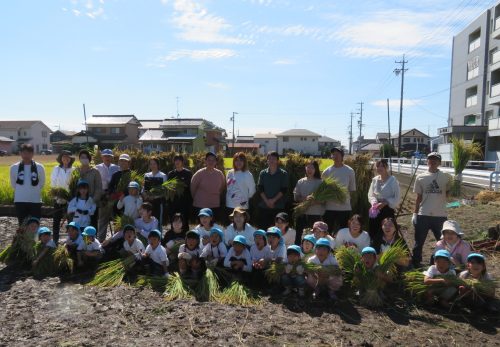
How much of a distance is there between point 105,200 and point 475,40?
3208 centimetres

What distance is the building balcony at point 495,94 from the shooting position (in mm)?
24359

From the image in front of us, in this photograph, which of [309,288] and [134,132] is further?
[134,132]

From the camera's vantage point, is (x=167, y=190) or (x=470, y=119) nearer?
(x=167, y=190)

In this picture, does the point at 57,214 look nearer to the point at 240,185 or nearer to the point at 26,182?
the point at 26,182

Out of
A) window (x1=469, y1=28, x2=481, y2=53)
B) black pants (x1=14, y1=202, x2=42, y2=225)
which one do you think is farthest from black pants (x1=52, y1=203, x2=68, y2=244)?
window (x1=469, y1=28, x2=481, y2=53)

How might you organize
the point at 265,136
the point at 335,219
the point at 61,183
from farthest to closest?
1. the point at 265,136
2. the point at 61,183
3. the point at 335,219

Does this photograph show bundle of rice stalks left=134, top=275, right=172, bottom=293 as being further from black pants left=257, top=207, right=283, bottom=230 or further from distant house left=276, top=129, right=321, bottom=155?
distant house left=276, top=129, right=321, bottom=155

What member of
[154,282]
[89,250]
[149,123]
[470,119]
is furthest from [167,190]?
[149,123]

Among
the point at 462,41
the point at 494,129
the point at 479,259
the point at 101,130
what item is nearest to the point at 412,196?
the point at 479,259

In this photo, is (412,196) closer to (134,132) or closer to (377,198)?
(377,198)

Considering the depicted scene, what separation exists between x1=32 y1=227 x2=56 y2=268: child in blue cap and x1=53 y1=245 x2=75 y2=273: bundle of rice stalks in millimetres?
149

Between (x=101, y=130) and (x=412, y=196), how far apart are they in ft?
147

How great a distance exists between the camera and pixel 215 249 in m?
4.83

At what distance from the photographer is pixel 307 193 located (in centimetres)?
550
